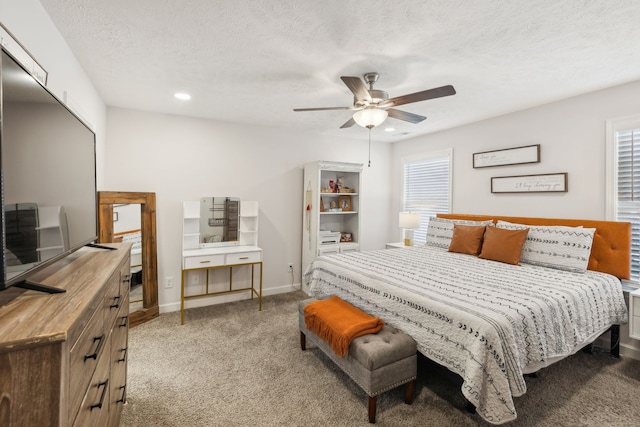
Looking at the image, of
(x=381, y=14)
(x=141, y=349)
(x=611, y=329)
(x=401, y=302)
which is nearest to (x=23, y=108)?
(x=381, y=14)

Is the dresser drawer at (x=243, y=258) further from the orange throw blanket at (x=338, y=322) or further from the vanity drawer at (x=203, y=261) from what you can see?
the orange throw blanket at (x=338, y=322)

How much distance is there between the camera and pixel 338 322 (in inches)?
84.2

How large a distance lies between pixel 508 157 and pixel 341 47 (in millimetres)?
2670

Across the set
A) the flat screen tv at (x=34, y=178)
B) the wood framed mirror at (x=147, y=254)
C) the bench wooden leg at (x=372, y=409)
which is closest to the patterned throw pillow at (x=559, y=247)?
the bench wooden leg at (x=372, y=409)

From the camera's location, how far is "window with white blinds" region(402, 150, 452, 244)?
175 inches

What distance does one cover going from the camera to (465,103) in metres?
3.26

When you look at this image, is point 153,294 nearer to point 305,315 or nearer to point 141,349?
point 141,349

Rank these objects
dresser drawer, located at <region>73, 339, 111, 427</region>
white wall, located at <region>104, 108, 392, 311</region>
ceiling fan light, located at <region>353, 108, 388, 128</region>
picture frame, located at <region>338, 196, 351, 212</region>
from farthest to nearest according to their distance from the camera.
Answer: picture frame, located at <region>338, 196, 351, 212</region>, white wall, located at <region>104, 108, 392, 311</region>, ceiling fan light, located at <region>353, 108, 388, 128</region>, dresser drawer, located at <region>73, 339, 111, 427</region>

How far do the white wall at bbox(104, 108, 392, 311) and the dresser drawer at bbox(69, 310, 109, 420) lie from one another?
276 cm

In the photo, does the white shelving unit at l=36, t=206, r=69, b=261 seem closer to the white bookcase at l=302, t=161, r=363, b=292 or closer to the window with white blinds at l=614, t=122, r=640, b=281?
the white bookcase at l=302, t=161, r=363, b=292

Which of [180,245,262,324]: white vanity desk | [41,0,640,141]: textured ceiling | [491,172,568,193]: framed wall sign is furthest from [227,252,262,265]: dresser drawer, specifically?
[491,172,568,193]: framed wall sign

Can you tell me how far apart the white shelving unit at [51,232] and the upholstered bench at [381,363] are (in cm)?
166

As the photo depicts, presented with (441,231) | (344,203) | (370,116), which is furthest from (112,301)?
(344,203)

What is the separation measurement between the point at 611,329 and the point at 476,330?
6.82ft
